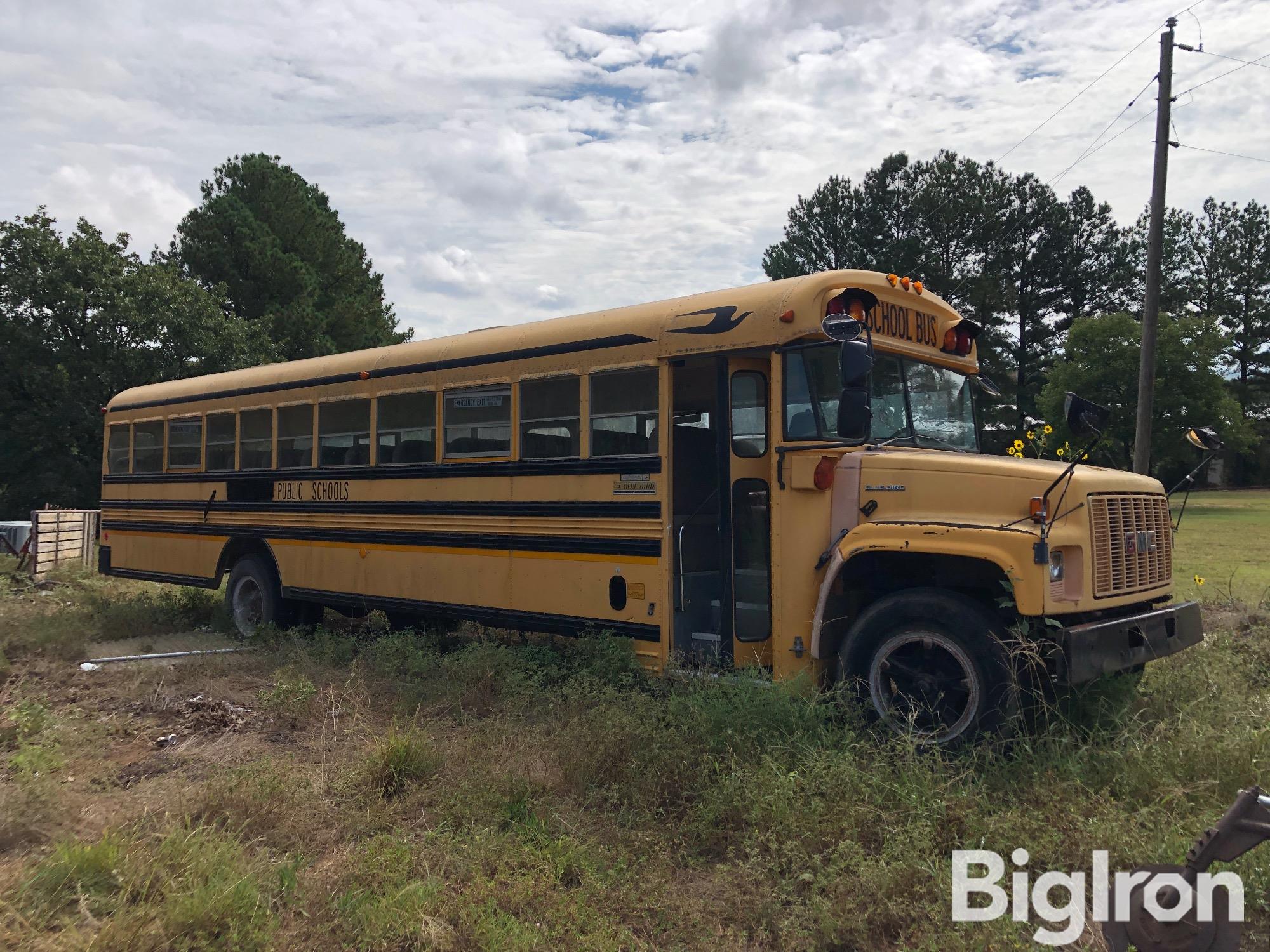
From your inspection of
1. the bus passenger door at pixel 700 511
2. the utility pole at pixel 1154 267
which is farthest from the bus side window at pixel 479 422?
the utility pole at pixel 1154 267

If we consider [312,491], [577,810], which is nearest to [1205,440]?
[577,810]

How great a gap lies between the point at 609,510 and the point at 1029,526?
269cm

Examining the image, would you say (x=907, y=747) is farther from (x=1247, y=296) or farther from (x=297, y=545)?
(x=1247, y=296)

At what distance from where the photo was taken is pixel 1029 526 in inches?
177

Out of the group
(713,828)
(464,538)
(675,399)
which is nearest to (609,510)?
(675,399)

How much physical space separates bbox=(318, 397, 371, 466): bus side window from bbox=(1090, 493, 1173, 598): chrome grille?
5712 millimetres

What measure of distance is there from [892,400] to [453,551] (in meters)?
3.55

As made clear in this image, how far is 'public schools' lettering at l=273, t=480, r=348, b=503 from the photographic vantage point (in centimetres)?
829

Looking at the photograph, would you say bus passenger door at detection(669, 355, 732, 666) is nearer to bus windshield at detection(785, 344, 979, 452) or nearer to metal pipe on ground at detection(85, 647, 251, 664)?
bus windshield at detection(785, 344, 979, 452)

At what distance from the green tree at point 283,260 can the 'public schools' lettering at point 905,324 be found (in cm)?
2329

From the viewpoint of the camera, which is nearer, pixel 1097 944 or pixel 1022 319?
pixel 1097 944

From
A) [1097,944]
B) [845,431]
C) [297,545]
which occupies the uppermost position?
[845,431]

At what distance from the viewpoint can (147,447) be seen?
10.5m

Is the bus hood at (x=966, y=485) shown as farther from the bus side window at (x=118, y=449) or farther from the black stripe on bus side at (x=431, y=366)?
the bus side window at (x=118, y=449)
